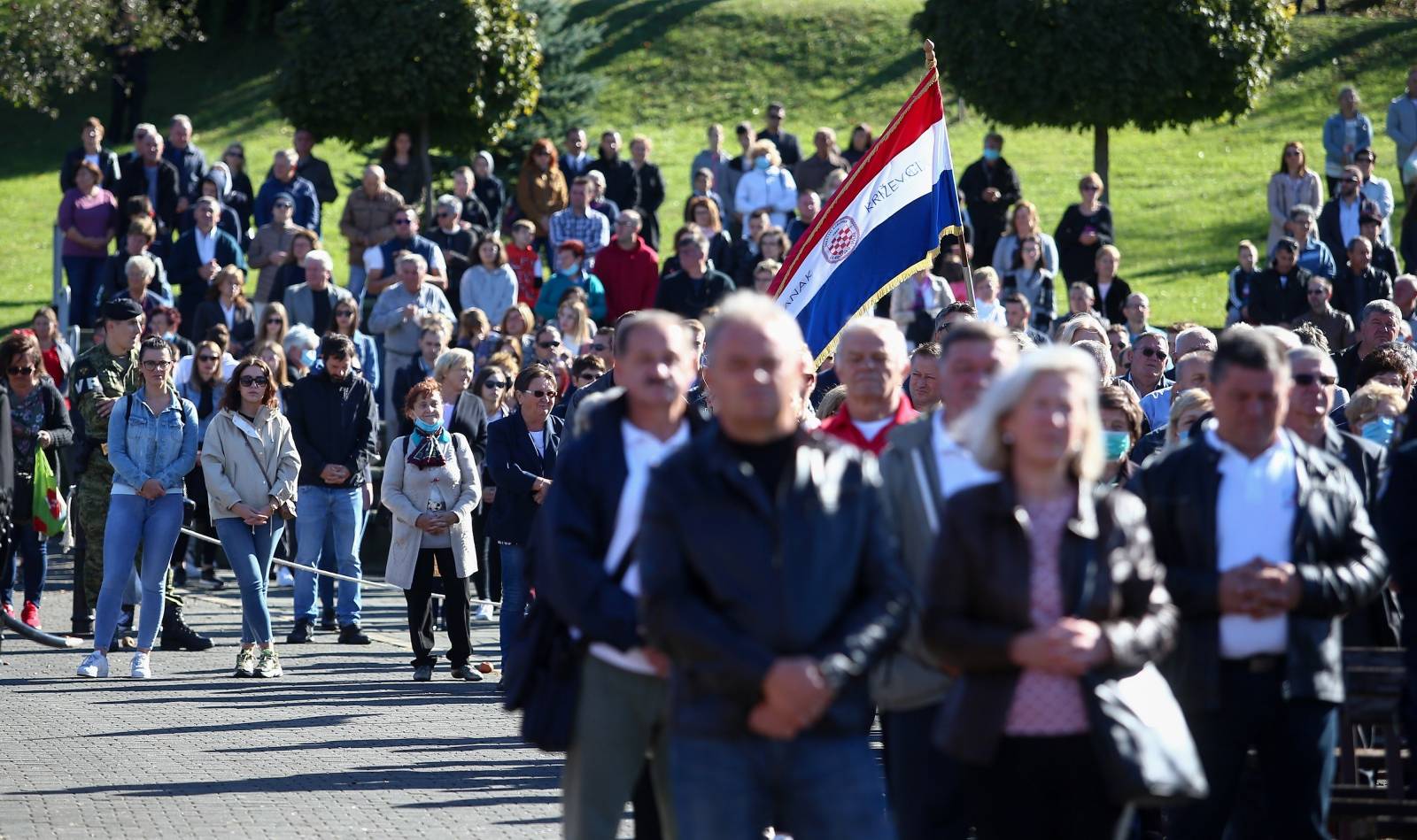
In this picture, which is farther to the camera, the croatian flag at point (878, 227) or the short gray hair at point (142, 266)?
the short gray hair at point (142, 266)

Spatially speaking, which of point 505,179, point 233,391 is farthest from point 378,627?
point 505,179

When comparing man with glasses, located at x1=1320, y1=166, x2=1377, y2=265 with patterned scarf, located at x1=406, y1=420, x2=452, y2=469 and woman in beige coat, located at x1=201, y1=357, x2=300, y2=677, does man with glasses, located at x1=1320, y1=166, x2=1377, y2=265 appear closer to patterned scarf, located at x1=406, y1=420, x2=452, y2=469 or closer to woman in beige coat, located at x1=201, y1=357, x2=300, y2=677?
patterned scarf, located at x1=406, y1=420, x2=452, y2=469

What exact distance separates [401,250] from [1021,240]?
20.4ft

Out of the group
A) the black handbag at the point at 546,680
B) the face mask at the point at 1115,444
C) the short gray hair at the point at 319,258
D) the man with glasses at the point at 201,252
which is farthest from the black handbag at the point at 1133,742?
the man with glasses at the point at 201,252

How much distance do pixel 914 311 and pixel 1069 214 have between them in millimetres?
3875

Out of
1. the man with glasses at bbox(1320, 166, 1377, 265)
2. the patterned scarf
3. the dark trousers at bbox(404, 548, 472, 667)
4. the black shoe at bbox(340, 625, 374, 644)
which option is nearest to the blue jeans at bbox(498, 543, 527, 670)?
the dark trousers at bbox(404, 548, 472, 667)

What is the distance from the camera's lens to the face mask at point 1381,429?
9.49 metres

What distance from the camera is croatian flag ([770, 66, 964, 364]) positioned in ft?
38.7

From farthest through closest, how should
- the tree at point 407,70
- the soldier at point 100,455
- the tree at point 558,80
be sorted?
the tree at point 558,80
the tree at point 407,70
the soldier at point 100,455

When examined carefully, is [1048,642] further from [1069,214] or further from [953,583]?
[1069,214]

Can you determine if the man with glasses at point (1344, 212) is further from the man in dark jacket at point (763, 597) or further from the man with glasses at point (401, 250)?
the man in dark jacket at point (763, 597)

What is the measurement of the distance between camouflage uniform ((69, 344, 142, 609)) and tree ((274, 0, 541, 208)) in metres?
10.2

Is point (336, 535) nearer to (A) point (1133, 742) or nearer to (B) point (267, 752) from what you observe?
(B) point (267, 752)

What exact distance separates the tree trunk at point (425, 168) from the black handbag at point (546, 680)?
1949 cm
